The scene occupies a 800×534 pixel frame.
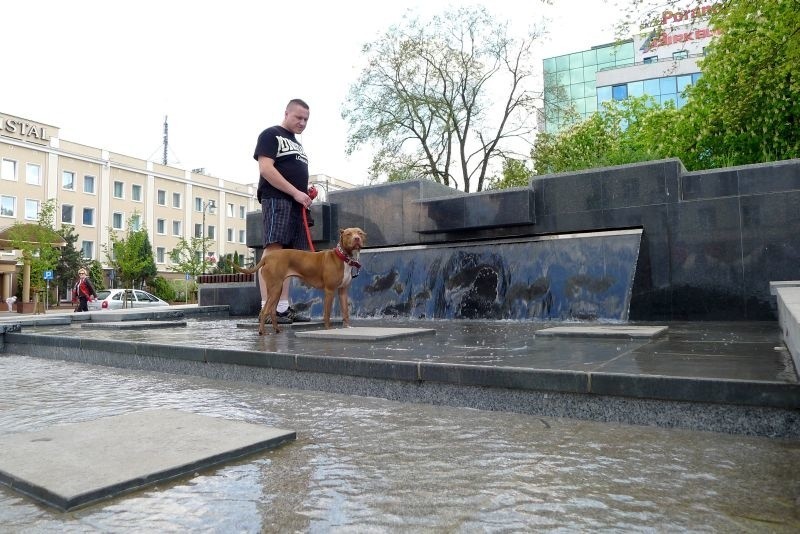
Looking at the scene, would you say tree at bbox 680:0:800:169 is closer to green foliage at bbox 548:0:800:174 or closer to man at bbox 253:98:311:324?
green foliage at bbox 548:0:800:174

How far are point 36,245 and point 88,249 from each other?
14.8 m

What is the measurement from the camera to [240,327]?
8.27 m

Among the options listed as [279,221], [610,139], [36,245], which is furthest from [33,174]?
[279,221]

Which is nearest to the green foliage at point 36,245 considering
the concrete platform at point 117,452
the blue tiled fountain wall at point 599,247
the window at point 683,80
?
the blue tiled fountain wall at point 599,247

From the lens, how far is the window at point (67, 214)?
5184 cm

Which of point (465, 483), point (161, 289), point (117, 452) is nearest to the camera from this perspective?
point (465, 483)

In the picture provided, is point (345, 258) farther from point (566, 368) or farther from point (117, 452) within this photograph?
point (117, 452)

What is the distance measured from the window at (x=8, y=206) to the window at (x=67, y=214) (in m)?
4.39

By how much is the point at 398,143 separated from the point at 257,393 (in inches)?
1139

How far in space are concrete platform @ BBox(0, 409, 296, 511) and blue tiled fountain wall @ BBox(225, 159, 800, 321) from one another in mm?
6615

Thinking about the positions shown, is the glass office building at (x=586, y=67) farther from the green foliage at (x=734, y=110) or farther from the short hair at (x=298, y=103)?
the short hair at (x=298, y=103)

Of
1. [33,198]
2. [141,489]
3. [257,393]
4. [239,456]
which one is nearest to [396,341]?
[257,393]

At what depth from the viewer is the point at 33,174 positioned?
161 ft

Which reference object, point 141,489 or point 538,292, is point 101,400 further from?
point 538,292
